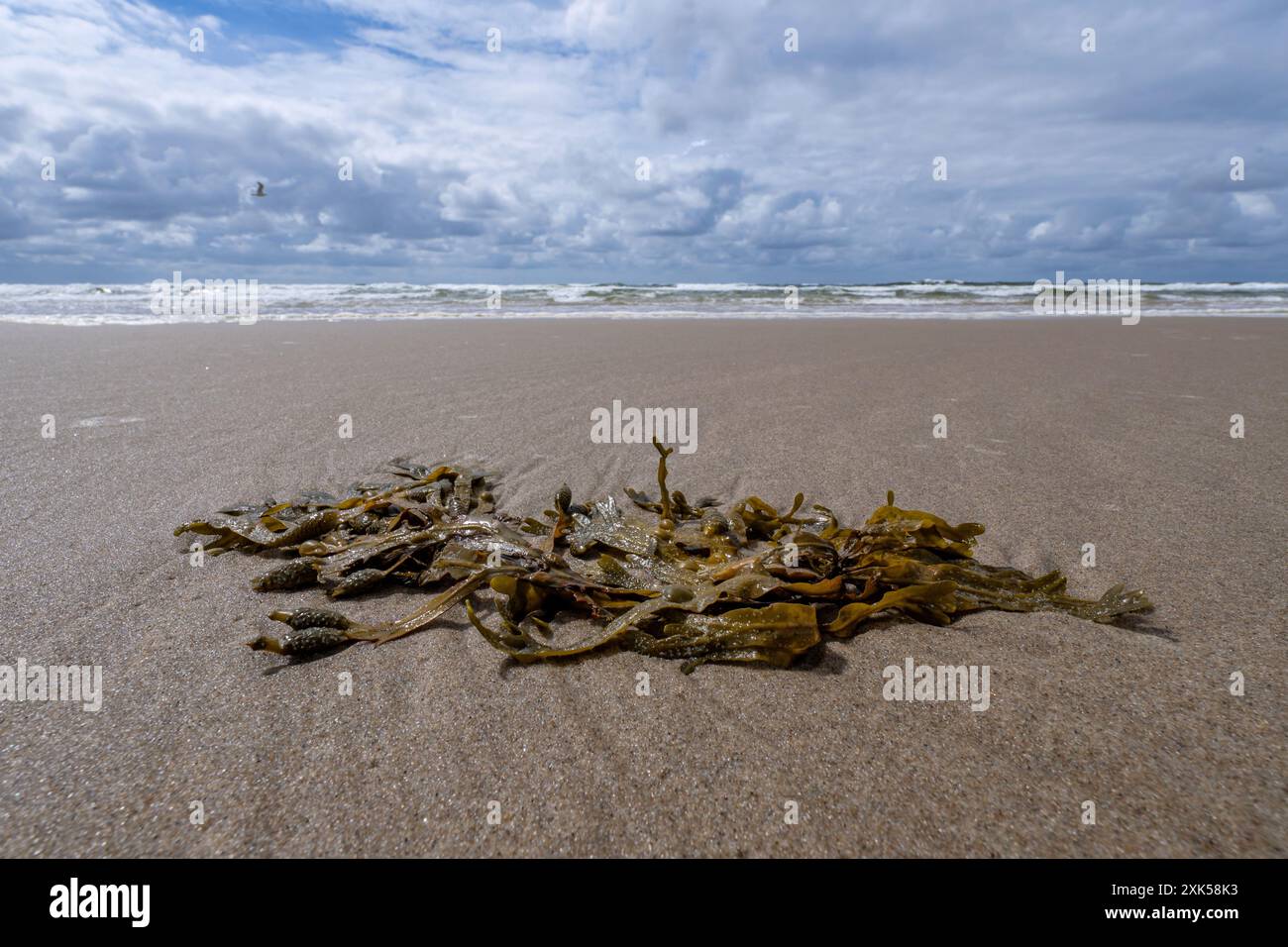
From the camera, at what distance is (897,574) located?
6.26 feet

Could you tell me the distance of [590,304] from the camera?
61.6ft

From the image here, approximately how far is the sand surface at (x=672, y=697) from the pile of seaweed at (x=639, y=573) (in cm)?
7

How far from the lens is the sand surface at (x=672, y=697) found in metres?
1.18

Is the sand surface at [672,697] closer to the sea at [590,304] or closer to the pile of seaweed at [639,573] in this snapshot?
the pile of seaweed at [639,573]

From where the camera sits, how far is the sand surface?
3.89ft

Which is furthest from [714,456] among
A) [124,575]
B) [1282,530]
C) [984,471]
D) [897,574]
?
[124,575]

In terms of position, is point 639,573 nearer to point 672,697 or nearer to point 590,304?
point 672,697

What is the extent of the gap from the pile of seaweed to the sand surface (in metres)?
0.07

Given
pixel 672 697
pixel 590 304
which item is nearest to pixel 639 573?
pixel 672 697

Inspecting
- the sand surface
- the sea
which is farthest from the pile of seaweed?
the sea

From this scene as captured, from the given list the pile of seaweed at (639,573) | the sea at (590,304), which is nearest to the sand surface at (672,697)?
the pile of seaweed at (639,573)

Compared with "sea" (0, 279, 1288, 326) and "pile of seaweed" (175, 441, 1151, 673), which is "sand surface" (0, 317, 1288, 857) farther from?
"sea" (0, 279, 1288, 326)
